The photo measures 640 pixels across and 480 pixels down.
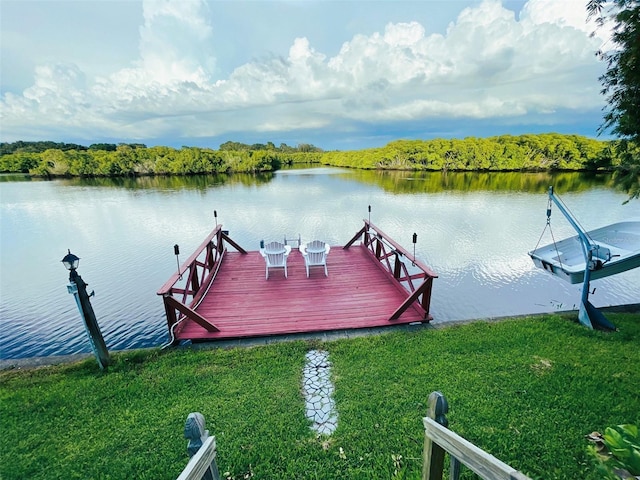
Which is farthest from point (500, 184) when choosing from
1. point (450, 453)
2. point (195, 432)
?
point (195, 432)

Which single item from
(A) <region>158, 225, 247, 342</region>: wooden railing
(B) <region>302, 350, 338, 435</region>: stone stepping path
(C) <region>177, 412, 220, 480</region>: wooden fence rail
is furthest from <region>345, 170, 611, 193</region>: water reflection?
(C) <region>177, 412, 220, 480</region>: wooden fence rail

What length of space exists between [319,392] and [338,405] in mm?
331

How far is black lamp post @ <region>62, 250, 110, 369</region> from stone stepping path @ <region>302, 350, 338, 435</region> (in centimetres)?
292

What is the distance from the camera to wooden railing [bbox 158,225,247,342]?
479 cm

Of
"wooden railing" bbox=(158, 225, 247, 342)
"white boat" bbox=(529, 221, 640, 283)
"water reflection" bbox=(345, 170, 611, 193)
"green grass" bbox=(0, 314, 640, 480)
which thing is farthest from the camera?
"water reflection" bbox=(345, 170, 611, 193)

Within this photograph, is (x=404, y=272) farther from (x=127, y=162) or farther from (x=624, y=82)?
(x=127, y=162)

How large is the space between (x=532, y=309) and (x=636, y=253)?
2417 millimetres

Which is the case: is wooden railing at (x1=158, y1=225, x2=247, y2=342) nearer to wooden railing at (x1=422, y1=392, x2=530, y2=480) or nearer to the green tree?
wooden railing at (x1=422, y1=392, x2=530, y2=480)

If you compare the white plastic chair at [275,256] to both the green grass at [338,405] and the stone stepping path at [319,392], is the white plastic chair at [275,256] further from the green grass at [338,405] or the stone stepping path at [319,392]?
the stone stepping path at [319,392]

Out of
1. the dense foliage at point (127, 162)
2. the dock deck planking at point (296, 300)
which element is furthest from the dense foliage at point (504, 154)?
the dock deck planking at point (296, 300)

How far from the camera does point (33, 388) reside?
3812 mm

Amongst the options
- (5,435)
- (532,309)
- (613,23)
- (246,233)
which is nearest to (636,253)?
(532,309)

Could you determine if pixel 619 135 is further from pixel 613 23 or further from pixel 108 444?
pixel 108 444

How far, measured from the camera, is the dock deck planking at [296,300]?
208 inches
